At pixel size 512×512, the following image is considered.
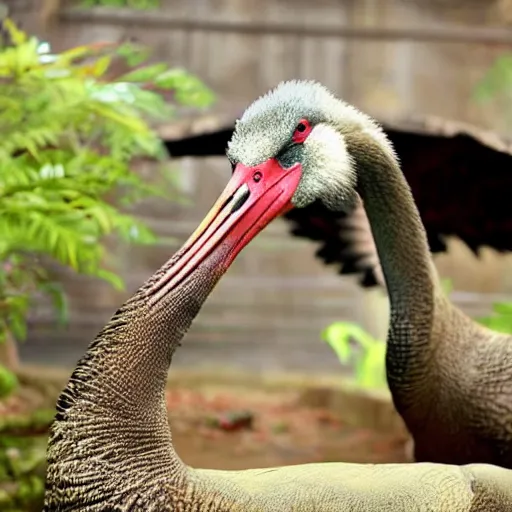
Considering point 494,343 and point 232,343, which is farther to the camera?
point 232,343

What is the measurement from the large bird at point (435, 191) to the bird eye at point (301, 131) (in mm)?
464

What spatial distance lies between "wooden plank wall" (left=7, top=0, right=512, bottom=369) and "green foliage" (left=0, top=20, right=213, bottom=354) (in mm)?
863

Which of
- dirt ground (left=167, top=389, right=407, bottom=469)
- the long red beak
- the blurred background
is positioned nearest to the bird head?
the long red beak

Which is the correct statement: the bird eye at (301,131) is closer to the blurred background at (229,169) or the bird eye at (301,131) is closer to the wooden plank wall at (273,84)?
the blurred background at (229,169)

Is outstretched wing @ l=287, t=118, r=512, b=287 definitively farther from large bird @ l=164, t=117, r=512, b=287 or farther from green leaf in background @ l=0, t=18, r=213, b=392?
green leaf in background @ l=0, t=18, r=213, b=392

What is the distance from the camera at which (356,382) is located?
2533 millimetres

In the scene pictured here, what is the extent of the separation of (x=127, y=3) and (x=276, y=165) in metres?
1.94

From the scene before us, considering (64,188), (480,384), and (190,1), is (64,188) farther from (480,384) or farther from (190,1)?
(190,1)

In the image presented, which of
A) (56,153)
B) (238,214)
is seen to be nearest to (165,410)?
(238,214)

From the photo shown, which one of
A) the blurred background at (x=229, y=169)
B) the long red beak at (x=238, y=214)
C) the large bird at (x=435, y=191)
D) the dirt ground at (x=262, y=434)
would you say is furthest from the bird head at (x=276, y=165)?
the blurred background at (x=229, y=169)

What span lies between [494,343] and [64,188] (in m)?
0.77

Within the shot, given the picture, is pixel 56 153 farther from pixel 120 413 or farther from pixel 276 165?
pixel 120 413

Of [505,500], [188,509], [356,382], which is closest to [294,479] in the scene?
[188,509]

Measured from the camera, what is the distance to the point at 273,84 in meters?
2.50
